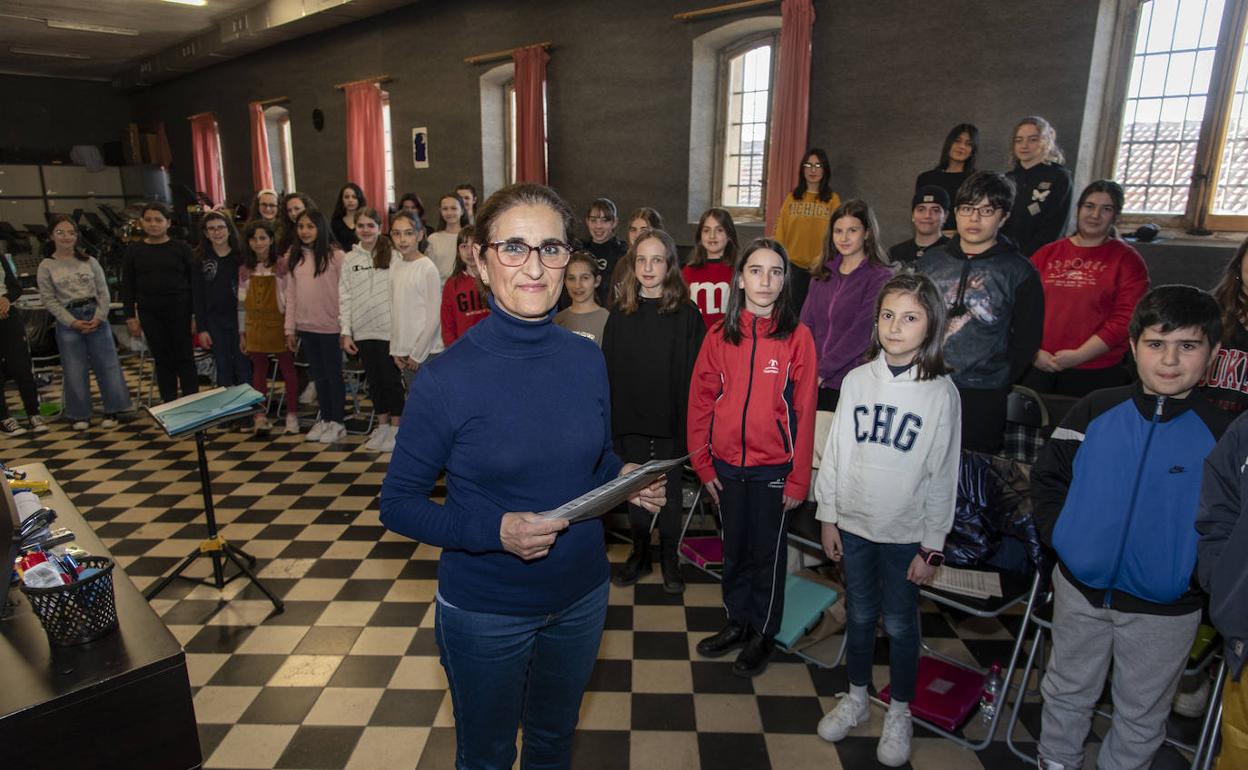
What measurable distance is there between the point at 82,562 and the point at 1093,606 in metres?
2.86

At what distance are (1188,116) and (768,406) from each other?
14.9 feet

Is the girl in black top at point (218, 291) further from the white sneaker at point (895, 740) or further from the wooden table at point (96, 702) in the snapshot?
the white sneaker at point (895, 740)

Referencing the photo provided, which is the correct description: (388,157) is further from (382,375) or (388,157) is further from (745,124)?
(382,375)

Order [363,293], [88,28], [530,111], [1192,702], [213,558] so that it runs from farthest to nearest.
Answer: [88,28] < [530,111] < [363,293] < [213,558] < [1192,702]

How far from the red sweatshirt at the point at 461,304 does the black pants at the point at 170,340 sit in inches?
94.4

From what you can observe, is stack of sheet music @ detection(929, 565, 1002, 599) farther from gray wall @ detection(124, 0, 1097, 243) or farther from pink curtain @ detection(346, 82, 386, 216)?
pink curtain @ detection(346, 82, 386, 216)

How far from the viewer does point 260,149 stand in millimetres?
13945

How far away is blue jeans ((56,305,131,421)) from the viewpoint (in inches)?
242

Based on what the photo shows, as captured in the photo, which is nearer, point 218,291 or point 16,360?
point 218,291

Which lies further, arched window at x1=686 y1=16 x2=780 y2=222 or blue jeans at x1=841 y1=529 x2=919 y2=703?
arched window at x1=686 y1=16 x2=780 y2=222

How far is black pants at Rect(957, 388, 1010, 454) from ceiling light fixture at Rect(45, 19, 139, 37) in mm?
14783

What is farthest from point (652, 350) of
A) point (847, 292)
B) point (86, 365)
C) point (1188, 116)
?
point (86, 365)

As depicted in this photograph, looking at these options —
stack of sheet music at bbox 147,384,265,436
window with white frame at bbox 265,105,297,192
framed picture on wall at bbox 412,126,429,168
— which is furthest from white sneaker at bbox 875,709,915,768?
window with white frame at bbox 265,105,297,192

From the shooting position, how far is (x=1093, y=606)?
2121 mm
